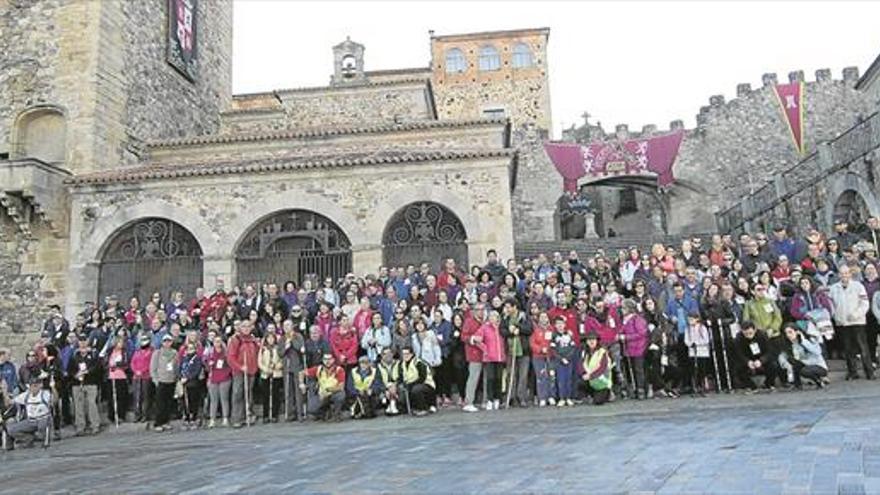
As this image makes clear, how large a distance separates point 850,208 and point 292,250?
14.2 meters

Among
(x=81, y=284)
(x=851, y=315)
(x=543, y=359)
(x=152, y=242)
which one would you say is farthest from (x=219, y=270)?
(x=851, y=315)

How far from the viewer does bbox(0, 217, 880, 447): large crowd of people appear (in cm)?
906

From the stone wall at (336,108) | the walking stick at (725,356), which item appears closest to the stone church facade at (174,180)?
the stone wall at (336,108)

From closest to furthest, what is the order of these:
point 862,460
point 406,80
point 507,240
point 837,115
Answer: point 862,460 < point 507,240 < point 406,80 < point 837,115

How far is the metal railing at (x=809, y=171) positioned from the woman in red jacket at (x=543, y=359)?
36.1 feet

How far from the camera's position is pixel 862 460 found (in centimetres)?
409

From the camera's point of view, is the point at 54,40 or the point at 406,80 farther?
the point at 406,80

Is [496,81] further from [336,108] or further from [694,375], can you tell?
[694,375]

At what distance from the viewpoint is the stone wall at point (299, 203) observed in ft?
46.0

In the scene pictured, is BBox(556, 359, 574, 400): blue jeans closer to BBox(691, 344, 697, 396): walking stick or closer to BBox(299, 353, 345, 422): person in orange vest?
BBox(691, 344, 697, 396): walking stick

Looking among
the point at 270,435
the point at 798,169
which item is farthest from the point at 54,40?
the point at 798,169

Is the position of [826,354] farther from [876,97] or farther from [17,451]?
[876,97]

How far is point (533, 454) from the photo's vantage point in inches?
204

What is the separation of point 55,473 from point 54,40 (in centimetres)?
1367
